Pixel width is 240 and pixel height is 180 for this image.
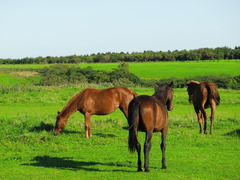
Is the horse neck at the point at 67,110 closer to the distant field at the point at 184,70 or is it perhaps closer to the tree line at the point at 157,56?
the distant field at the point at 184,70

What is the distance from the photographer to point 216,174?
9.27m

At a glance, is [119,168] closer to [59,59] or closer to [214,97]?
[214,97]

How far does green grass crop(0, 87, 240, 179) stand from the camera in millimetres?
9328

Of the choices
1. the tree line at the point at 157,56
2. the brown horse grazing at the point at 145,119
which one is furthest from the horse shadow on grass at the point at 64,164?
the tree line at the point at 157,56

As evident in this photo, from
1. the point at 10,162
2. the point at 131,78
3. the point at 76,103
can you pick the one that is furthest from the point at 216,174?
the point at 131,78

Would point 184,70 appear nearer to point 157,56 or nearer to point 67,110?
point 157,56

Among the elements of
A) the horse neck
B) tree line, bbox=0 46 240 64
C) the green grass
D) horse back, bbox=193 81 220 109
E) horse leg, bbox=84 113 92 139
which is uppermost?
tree line, bbox=0 46 240 64

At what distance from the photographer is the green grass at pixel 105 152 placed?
9.33m

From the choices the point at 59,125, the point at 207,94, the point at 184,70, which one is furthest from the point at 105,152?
the point at 184,70

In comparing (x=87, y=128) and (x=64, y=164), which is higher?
(x=87, y=128)

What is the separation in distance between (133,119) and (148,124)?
0.42 metres

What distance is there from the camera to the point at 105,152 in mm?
11789

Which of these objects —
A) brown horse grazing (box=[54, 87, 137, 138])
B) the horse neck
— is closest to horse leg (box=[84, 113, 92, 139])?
brown horse grazing (box=[54, 87, 137, 138])

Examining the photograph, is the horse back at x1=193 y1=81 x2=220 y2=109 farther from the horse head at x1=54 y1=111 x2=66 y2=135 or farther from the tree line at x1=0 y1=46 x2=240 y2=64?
the tree line at x1=0 y1=46 x2=240 y2=64
